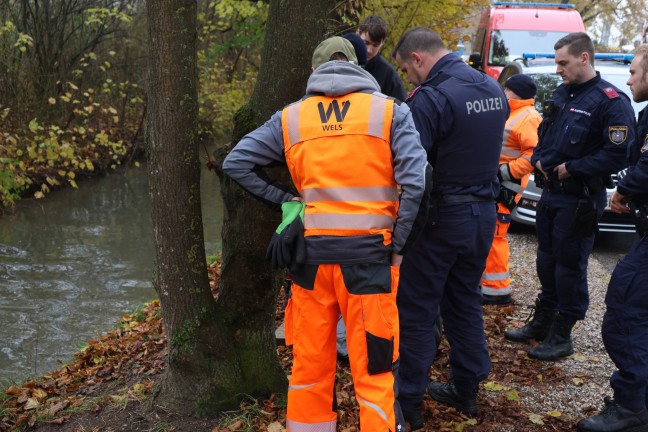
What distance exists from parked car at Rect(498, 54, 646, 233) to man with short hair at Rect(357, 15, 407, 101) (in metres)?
3.10

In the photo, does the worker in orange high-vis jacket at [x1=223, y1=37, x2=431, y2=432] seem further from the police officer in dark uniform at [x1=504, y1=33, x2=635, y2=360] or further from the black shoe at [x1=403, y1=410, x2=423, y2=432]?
the police officer in dark uniform at [x1=504, y1=33, x2=635, y2=360]

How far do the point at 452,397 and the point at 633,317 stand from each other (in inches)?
45.6

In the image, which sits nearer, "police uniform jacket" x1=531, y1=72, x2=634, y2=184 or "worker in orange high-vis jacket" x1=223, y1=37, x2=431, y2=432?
"worker in orange high-vis jacket" x1=223, y1=37, x2=431, y2=432

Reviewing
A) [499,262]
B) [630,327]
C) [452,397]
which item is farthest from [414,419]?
[499,262]

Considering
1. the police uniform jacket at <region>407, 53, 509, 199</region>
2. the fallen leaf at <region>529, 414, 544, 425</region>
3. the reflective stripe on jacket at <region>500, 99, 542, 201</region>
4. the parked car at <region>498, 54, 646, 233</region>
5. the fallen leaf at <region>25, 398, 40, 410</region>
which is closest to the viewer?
the police uniform jacket at <region>407, 53, 509, 199</region>

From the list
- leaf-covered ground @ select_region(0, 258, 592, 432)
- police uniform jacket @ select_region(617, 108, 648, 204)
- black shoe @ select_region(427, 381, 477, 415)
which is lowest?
leaf-covered ground @ select_region(0, 258, 592, 432)

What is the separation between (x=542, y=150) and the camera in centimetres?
486

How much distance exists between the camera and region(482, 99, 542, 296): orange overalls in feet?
18.2

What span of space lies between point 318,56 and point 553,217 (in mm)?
2292

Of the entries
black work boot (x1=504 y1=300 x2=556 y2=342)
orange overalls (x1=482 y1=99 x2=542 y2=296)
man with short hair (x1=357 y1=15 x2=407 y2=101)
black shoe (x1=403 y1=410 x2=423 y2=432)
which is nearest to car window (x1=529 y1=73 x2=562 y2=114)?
orange overalls (x1=482 y1=99 x2=542 y2=296)

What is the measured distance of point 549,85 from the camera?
901 cm

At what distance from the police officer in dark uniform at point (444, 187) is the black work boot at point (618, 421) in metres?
0.99

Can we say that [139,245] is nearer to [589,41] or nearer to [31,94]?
[31,94]

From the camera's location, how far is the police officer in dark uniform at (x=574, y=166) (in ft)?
14.4
